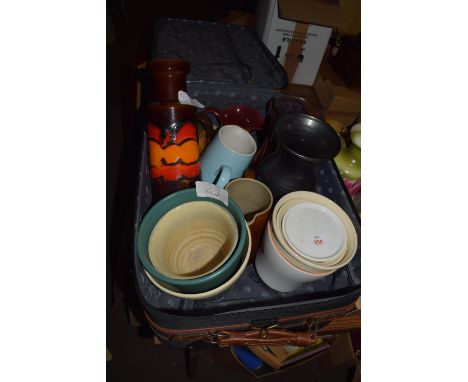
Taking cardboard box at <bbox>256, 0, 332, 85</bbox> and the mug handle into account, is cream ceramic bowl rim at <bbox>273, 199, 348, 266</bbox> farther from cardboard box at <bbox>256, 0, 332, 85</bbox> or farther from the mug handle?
cardboard box at <bbox>256, 0, 332, 85</bbox>

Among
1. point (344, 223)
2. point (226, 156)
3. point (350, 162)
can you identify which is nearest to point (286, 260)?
point (344, 223)

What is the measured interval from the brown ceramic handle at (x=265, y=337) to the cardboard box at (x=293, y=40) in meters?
0.95

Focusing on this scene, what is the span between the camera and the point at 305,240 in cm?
58

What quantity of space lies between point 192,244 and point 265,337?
231mm

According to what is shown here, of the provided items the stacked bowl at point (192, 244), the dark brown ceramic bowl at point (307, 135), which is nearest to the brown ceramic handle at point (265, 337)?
the stacked bowl at point (192, 244)

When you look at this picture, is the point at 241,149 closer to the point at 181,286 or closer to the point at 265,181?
the point at 265,181

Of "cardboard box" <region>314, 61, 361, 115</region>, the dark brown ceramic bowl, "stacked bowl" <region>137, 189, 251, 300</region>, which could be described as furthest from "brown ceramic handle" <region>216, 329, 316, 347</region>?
"cardboard box" <region>314, 61, 361, 115</region>

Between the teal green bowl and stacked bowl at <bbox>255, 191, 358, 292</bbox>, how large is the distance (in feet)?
0.24

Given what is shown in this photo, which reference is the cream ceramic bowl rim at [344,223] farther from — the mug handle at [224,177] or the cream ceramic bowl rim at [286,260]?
the mug handle at [224,177]

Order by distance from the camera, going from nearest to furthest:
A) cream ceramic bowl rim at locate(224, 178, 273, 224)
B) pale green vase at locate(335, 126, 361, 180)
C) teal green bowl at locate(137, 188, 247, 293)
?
teal green bowl at locate(137, 188, 247, 293), cream ceramic bowl rim at locate(224, 178, 273, 224), pale green vase at locate(335, 126, 361, 180)

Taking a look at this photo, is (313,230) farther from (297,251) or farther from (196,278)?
(196,278)

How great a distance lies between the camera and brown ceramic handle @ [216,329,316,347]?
1.84 feet
